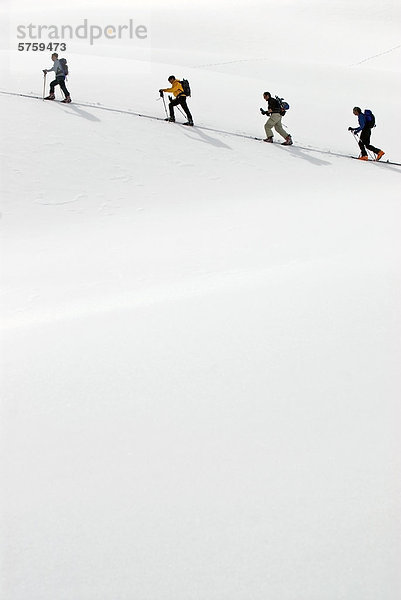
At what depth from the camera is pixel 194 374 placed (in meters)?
3.57

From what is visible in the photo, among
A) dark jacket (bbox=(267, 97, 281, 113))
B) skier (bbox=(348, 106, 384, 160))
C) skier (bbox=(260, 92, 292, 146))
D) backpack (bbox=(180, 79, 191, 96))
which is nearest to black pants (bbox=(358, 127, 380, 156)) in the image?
skier (bbox=(348, 106, 384, 160))

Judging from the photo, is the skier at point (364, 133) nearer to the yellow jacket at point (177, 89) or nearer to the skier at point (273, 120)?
the skier at point (273, 120)

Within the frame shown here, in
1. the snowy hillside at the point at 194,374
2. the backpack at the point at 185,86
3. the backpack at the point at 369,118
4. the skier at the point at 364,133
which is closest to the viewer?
the snowy hillside at the point at 194,374

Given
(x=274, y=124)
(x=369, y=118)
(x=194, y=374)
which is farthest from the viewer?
(x=274, y=124)

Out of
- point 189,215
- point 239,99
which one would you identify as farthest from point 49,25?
point 189,215

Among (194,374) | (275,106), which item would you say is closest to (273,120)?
(275,106)

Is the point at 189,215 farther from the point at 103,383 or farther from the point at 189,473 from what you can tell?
the point at 189,473

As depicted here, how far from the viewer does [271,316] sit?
4.21 m

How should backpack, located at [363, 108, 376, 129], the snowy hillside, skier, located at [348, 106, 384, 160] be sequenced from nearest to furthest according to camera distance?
the snowy hillside → backpack, located at [363, 108, 376, 129] → skier, located at [348, 106, 384, 160]

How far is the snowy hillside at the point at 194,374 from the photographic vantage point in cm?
246

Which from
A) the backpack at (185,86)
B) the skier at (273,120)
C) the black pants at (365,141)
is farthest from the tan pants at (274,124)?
the backpack at (185,86)

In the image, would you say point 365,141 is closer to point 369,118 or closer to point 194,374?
point 369,118

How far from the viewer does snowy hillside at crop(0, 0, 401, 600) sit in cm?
246

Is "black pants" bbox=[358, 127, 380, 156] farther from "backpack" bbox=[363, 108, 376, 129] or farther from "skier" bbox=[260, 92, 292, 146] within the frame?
"skier" bbox=[260, 92, 292, 146]
